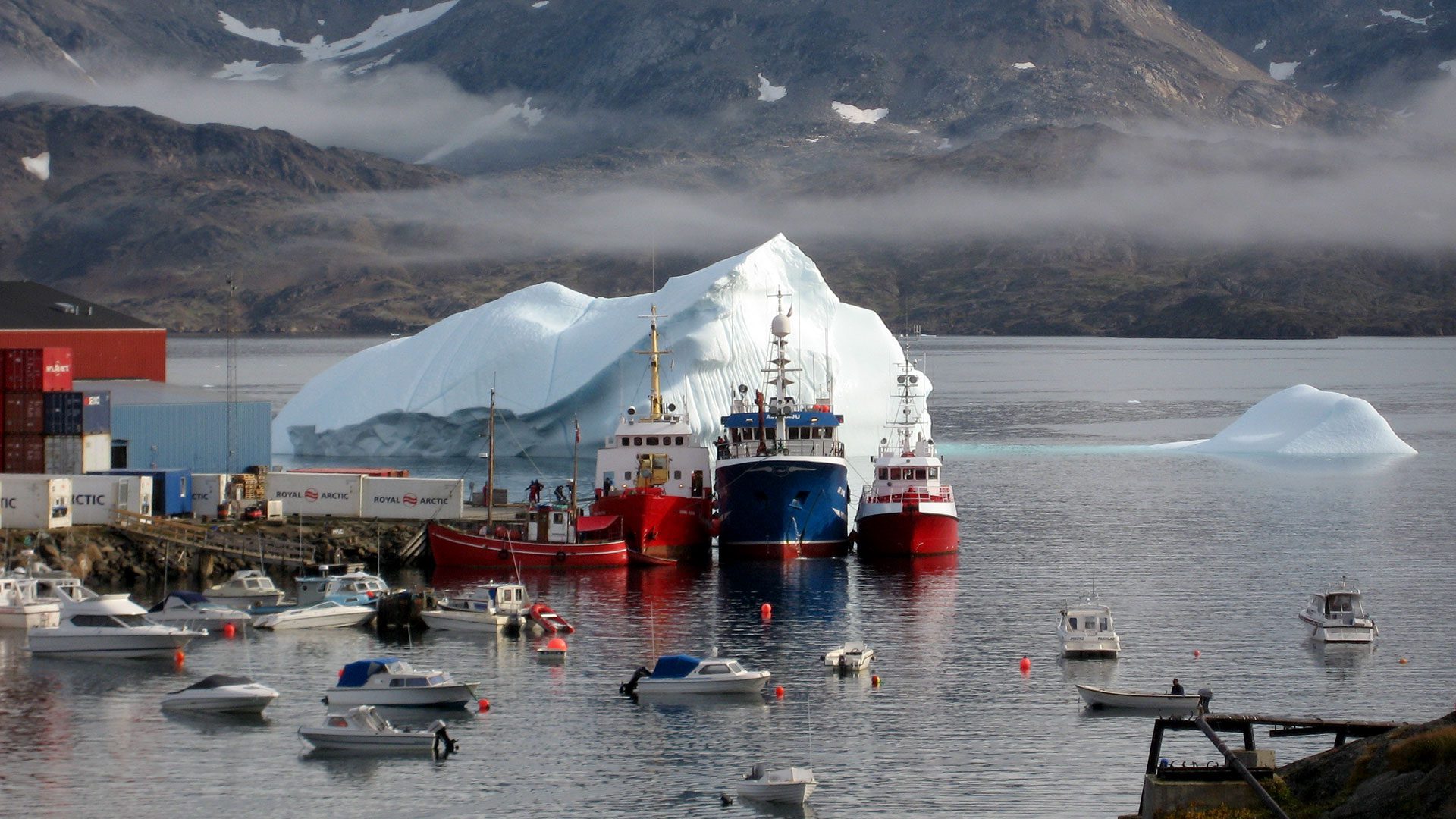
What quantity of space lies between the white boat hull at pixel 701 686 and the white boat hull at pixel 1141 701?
22.0 feet


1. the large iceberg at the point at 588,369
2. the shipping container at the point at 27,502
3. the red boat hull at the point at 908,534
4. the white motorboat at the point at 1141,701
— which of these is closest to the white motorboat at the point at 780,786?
the white motorboat at the point at 1141,701

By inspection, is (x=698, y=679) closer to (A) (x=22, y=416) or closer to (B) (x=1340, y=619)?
(B) (x=1340, y=619)

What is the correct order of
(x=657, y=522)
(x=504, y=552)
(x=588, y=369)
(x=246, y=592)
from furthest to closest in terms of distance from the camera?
(x=588, y=369) → (x=657, y=522) → (x=504, y=552) → (x=246, y=592)

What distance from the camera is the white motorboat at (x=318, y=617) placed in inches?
1860

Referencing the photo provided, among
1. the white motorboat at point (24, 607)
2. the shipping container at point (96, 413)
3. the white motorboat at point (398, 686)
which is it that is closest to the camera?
the white motorboat at point (398, 686)

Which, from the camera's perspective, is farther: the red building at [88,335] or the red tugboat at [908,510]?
the red building at [88,335]

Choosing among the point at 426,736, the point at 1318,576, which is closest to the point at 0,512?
the point at 426,736

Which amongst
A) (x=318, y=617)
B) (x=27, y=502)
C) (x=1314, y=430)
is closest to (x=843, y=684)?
(x=318, y=617)

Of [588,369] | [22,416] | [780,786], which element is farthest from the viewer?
[588,369]

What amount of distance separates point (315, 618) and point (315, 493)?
13.5m

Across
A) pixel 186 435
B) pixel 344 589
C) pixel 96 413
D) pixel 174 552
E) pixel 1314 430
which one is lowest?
pixel 344 589

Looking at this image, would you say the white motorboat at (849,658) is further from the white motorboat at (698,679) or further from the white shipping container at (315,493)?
the white shipping container at (315,493)

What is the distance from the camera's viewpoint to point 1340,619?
152 feet

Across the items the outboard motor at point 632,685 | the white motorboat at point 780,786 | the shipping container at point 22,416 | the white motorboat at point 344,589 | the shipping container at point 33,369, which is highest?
the shipping container at point 33,369
